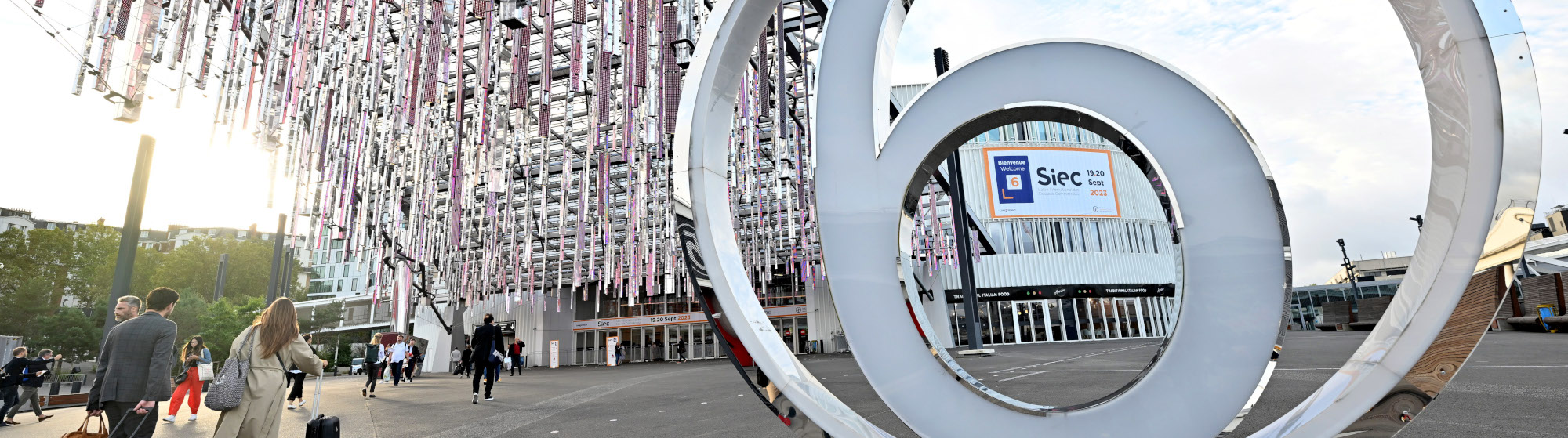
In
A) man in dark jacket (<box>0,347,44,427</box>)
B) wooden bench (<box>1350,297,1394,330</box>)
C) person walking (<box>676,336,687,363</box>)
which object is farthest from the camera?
person walking (<box>676,336,687,363</box>)

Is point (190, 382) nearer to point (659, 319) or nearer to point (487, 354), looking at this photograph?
point (487, 354)

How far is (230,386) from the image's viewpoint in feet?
13.3

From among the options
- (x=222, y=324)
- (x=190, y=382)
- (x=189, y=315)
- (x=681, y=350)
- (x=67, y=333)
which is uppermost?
(x=189, y=315)

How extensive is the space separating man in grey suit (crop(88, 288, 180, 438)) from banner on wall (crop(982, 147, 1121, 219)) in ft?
101

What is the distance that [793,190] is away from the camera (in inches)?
794

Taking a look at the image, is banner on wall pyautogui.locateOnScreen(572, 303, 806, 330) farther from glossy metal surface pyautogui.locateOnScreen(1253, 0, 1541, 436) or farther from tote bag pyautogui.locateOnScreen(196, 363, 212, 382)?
glossy metal surface pyautogui.locateOnScreen(1253, 0, 1541, 436)

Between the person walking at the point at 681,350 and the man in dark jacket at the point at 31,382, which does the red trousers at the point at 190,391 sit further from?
the person walking at the point at 681,350

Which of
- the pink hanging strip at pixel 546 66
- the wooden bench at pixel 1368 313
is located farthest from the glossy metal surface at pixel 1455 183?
the wooden bench at pixel 1368 313

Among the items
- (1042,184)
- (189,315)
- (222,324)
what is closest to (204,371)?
(1042,184)

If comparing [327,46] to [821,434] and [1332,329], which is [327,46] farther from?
[1332,329]

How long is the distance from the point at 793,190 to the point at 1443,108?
18.2 m

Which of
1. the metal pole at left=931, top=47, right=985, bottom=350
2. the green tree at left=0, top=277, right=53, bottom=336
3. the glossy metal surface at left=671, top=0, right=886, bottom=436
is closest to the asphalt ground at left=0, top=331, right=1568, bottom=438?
the glossy metal surface at left=671, top=0, right=886, bottom=436

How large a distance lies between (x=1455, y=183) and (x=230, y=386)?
19.1 ft

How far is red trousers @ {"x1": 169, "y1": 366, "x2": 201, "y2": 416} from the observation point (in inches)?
338
